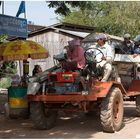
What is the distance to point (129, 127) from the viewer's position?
402 inches

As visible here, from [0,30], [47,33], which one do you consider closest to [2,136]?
[0,30]

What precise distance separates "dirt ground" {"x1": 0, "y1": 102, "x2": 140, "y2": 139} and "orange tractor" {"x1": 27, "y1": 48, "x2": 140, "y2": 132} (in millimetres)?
267

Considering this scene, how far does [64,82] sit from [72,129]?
1.32 metres

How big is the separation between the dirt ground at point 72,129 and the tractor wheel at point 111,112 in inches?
6.1

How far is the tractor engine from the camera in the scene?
923 centimetres

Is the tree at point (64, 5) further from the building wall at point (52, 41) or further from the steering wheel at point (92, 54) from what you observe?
the building wall at point (52, 41)

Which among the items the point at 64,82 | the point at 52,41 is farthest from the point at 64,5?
the point at 52,41

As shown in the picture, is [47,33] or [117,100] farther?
[47,33]

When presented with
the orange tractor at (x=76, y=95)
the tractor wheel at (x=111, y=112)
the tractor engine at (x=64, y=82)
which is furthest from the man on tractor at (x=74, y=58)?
the tractor wheel at (x=111, y=112)

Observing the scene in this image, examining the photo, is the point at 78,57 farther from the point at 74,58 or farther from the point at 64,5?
the point at 64,5

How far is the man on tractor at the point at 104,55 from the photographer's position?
9766 mm

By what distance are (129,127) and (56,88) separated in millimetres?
2116

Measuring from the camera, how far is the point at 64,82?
9.38 metres

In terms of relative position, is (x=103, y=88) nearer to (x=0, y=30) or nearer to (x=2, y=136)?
(x=2, y=136)
